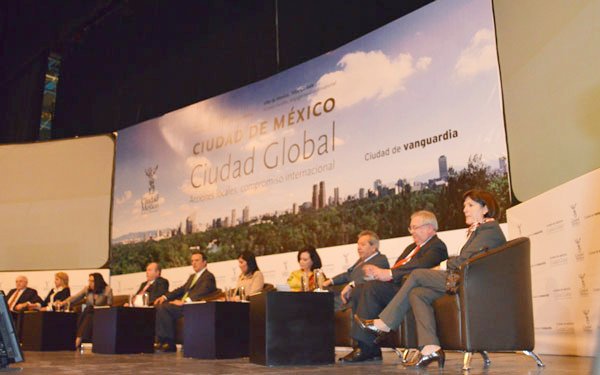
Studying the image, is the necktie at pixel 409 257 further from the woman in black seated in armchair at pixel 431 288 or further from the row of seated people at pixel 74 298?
the row of seated people at pixel 74 298

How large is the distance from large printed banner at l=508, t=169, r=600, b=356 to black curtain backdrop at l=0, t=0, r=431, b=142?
2.72 metres

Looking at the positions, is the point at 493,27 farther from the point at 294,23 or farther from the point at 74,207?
the point at 74,207

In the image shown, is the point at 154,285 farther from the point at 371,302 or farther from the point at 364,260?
the point at 371,302

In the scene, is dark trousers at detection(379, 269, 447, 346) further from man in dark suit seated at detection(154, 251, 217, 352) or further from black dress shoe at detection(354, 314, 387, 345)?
man in dark suit seated at detection(154, 251, 217, 352)

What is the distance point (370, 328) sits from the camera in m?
3.61

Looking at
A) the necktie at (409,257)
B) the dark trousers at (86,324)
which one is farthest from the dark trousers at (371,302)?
the dark trousers at (86,324)

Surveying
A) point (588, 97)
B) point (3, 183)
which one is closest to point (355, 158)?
point (588, 97)

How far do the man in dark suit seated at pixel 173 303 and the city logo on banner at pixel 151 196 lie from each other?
262 cm

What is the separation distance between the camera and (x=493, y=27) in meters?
5.12

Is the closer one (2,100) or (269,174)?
(269,174)

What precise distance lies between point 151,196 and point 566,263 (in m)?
6.23

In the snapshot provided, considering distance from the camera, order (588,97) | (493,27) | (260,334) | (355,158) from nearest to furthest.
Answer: (260,334) → (588,97) → (493,27) → (355,158)

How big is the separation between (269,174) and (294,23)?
1905 mm

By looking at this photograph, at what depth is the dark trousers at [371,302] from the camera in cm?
384
